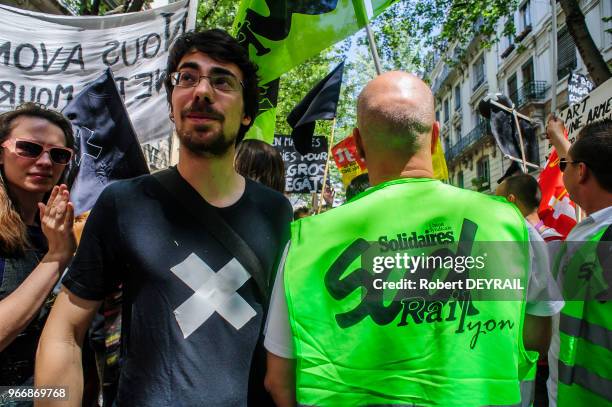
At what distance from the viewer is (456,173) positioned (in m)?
37.2

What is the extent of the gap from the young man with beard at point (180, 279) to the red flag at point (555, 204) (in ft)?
11.2

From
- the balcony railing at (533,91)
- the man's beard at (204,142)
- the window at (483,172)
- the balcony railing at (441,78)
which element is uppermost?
the balcony railing at (441,78)

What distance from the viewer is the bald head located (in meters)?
1.49

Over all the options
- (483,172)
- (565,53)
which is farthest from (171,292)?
(483,172)

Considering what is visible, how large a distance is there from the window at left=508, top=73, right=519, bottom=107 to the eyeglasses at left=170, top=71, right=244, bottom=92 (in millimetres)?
25497

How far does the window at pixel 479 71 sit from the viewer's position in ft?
102

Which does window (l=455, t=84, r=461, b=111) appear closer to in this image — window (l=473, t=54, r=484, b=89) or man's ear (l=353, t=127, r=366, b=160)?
window (l=473, t=54, r=484, b=89)

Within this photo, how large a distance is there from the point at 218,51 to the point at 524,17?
85.4 feet

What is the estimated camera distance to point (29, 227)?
217 cm

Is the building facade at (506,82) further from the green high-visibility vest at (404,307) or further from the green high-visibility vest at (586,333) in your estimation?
the green high-visibility vest at (404,307)

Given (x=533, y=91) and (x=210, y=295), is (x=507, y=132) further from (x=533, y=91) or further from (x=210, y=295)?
(x=533, y=91)

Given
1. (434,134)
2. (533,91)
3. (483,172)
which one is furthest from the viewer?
(483,172)

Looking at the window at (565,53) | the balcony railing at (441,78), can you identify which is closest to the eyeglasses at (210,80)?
the window at (565,53)

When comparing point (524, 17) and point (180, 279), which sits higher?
point (524, 17)
